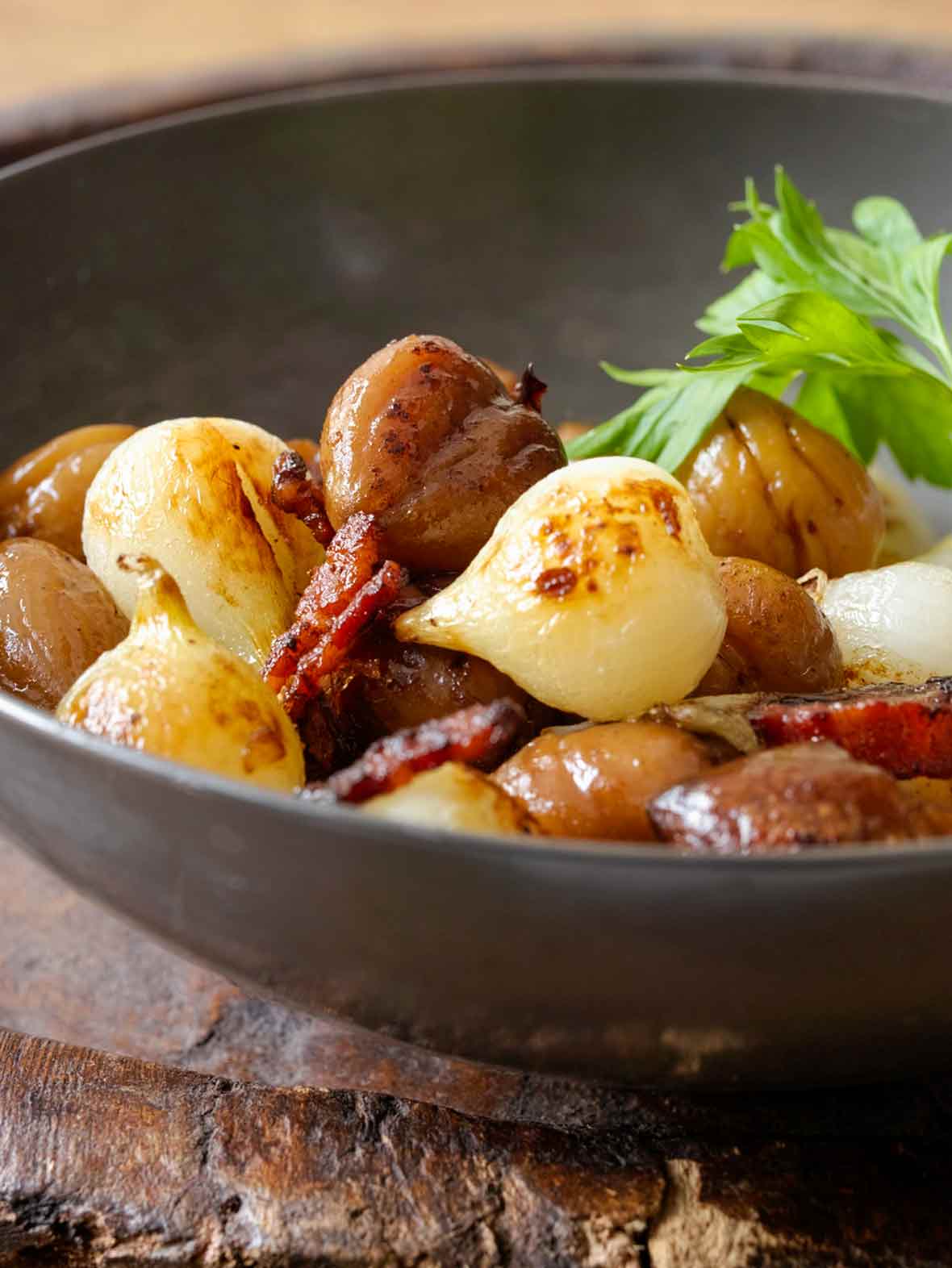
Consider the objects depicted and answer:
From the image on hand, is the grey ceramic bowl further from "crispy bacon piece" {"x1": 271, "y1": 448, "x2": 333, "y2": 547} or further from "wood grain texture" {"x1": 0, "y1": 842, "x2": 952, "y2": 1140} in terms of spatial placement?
"crispy bacon piece" {"x1": 271, "y1": 448, "x2": 333, "y2": 547}

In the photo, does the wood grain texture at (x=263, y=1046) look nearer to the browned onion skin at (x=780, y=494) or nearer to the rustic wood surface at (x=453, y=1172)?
the rustic wood surface at (x=453, y=1172)

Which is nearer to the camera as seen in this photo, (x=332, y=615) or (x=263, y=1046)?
(x=332, y=615)

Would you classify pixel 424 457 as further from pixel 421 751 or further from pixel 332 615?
pixel 421 751

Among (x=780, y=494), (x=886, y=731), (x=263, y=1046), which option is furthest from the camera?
(x=780, y=494)

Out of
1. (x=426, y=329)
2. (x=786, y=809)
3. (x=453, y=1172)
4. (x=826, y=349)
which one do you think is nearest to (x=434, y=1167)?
(x=453, y=1172)

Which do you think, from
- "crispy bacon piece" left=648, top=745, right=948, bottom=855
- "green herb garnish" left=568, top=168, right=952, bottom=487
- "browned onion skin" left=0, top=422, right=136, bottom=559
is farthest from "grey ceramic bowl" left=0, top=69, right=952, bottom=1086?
"green herb garnish" left=568, top=168, right=952, bottom=487

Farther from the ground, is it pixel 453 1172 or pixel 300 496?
pixel 300 496

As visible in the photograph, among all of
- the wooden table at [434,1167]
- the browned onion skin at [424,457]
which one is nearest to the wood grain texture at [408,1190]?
the wooden table at [434,1167]
